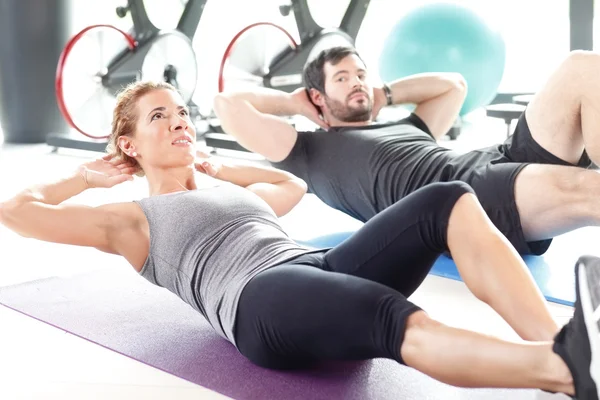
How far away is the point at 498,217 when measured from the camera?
2.35 m

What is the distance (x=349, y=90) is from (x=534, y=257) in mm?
944

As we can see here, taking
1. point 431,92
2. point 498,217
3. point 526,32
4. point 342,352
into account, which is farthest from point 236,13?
point 342,352

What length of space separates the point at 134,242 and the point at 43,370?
14.9 inches

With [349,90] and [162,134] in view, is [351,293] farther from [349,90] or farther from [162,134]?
[349,90]

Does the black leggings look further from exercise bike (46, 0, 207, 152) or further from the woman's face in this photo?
exercise bike (46, 0, 207, 152)

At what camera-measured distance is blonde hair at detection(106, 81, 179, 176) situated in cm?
206

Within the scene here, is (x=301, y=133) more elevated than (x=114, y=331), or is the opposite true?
(x=301, y=133)

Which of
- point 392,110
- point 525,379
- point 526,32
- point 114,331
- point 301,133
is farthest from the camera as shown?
point 526,32

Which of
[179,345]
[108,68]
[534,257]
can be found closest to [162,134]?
[179,345]

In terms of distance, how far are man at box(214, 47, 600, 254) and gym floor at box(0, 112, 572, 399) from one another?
0.32 m

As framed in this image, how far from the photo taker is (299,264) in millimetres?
1646

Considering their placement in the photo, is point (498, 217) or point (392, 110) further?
point (392, 110)

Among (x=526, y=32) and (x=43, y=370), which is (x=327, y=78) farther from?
(x=526, y=32)

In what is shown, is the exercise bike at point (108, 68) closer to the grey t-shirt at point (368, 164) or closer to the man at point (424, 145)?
the man at point (424, 145)
